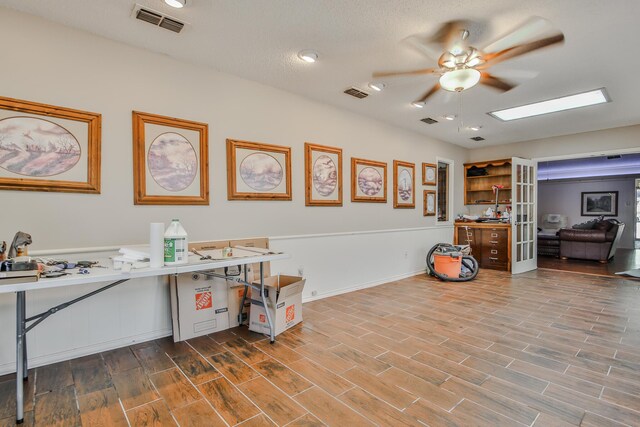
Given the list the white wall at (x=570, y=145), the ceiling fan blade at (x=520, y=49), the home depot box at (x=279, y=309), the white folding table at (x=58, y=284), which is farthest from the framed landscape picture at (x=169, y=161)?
the white wall at (x=570, y=145)

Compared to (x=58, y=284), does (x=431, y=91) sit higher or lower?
higher

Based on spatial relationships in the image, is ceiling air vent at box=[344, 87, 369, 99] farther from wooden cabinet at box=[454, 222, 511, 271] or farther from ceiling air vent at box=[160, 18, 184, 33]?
wooden cabinet at box=[454, 222, 511, 271]

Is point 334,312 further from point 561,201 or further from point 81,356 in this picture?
point 561,201

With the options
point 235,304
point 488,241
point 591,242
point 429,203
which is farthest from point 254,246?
point 591,242

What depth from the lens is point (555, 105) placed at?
4262 mm

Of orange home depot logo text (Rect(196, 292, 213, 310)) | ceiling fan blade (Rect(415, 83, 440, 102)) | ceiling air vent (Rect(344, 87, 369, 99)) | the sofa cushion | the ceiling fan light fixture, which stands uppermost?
ceiling air vent (Rect(344, 87, 369, 99))

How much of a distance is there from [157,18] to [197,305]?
93.4 inches

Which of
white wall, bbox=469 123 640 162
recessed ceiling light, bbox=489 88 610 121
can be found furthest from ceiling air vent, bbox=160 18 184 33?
white wall, bbox=469 123 640 162

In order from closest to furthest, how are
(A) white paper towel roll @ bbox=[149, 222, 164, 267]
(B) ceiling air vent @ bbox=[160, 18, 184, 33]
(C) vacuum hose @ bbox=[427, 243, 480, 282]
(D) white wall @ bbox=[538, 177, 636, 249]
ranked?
1. (A) white paper towel roll @ bbox=[149, 222, 164, 267]
2. (B) ceiling air vent @ bbox=[160, 18, 184, 33]
3. (C) vacuum hose @ bbox=[427, 243, 480, 282]
4. (D) white wall @ bbox=[538, 177, 636, 249]

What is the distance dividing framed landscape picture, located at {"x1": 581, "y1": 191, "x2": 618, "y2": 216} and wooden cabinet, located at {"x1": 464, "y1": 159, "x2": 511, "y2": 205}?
21.4 ft

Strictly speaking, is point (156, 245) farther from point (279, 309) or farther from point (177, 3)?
point (177, 3)

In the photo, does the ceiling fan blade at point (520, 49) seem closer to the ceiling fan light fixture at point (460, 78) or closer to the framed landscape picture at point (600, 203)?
the ceiling fan light fixture at point (460, 78)

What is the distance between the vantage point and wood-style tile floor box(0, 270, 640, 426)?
70.2 inches

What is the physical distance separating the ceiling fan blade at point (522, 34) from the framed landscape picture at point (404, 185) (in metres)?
2.67
